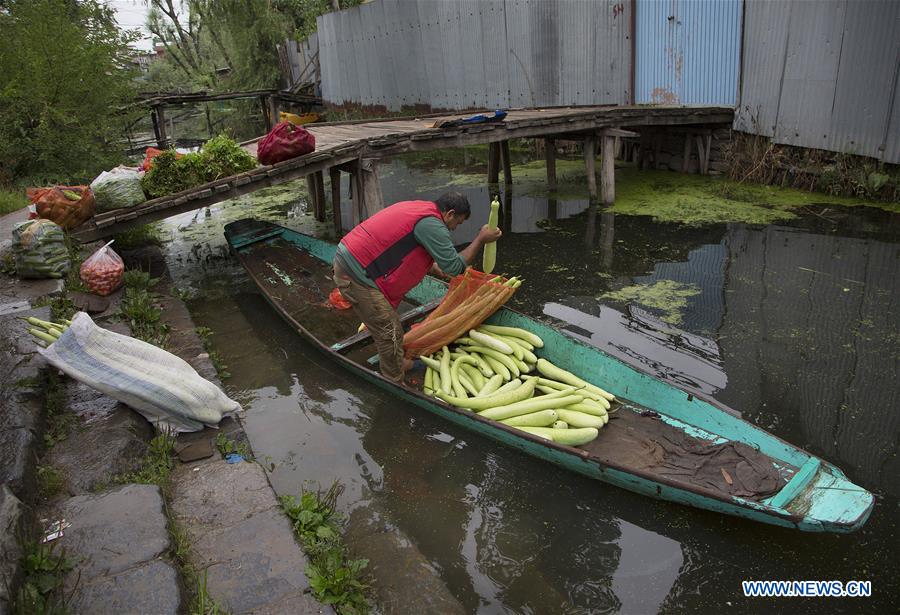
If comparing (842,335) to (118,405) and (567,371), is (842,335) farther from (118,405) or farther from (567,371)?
(118,405)

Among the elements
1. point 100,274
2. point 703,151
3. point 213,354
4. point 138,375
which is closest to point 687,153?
point 703,151

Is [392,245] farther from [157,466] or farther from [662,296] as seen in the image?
[662,296]

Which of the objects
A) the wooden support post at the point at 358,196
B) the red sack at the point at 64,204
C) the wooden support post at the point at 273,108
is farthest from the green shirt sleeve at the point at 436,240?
the wooden support post at the point at 273,108

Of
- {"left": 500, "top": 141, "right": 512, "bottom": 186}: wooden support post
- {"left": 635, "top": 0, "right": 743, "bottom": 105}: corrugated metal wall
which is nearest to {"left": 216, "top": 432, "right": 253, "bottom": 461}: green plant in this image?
{"left": 500, "top": 141, "right": 512, "bottom": 186}: wooden support post

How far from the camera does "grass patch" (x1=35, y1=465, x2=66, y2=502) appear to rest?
3934 mm

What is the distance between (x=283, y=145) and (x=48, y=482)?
6022 millimetres

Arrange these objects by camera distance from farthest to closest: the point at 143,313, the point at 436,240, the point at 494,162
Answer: the point at 494,162, the point at 143,313, the point at 436,240

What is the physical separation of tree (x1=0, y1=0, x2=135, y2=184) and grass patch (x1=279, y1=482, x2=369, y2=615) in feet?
33.4

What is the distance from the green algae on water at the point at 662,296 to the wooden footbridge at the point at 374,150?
3.76 metres

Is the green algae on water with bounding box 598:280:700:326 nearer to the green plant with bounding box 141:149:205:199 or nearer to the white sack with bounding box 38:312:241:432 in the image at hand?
the white sack with bounding box 38:312:241:432

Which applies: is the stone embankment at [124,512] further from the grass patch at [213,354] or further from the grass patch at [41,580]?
the grass patch at [213,354]

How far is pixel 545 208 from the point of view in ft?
40.0

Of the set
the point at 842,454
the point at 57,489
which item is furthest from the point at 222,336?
the point at 842,454

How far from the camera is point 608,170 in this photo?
11625 mm
